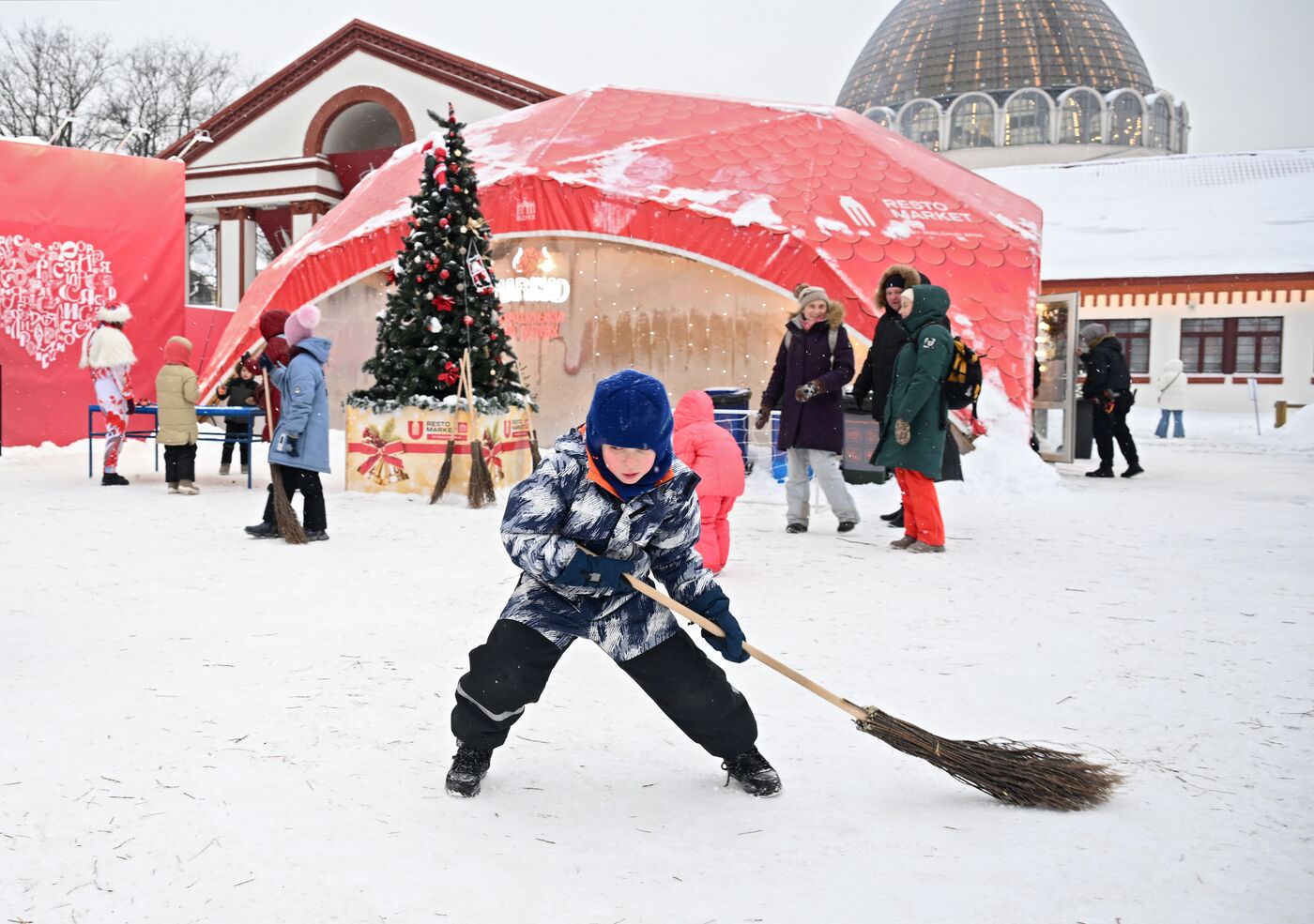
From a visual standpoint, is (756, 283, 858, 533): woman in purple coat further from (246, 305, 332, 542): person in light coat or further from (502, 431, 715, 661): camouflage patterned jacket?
(502, 431, 715, 661): camouflage patterned jacket

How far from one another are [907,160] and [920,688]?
1053 centimetres

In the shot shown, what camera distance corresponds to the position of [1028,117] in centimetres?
3819

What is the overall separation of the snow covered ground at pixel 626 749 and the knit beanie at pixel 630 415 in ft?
3.16

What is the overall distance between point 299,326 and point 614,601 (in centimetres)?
487

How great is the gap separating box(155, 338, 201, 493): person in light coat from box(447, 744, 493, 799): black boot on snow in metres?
7.18

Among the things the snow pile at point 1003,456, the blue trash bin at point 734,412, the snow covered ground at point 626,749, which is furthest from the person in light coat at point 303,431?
the snow pile at point 1003,456

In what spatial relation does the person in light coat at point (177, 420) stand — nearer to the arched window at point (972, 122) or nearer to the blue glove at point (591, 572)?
the blue glove at point (591, 572)

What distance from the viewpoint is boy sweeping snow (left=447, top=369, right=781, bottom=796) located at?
8.61ft

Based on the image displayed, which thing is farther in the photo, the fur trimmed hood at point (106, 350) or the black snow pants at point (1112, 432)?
the black snow pants at point (1112, 432)

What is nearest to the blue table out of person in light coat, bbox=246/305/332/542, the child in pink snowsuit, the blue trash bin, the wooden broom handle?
person in light coat, bbox=246/305/332/542

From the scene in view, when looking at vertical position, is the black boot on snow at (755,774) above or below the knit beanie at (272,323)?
below

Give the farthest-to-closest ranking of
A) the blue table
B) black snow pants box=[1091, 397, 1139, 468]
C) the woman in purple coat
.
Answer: black snow pants box=[1091, 397, 1139, 468] < the blue table < the woman in purple coat

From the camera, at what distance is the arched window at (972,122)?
3844 cm

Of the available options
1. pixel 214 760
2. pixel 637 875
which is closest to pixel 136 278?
pixel 214 760
